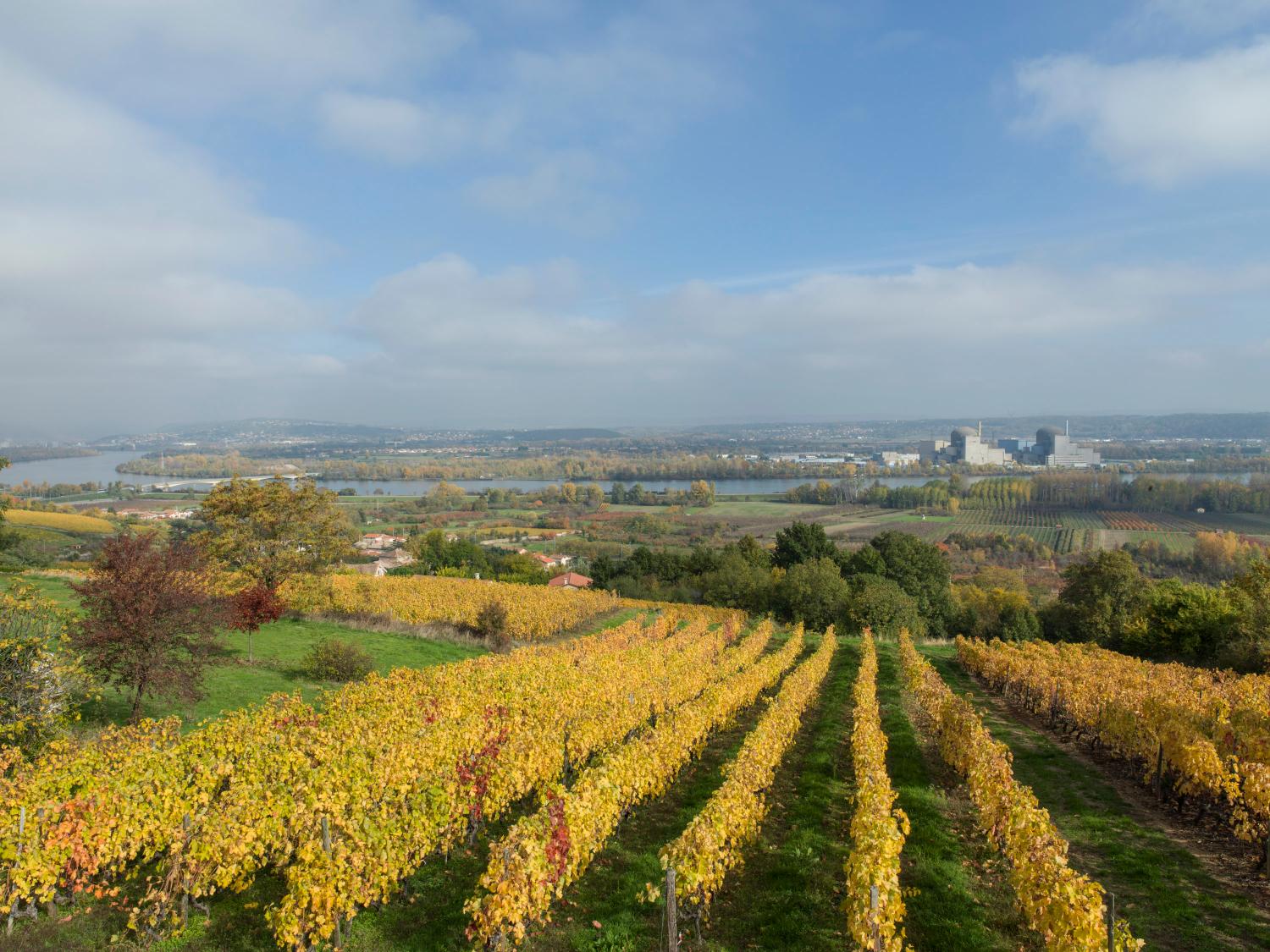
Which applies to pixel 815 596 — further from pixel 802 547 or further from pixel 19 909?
pixel 19 909

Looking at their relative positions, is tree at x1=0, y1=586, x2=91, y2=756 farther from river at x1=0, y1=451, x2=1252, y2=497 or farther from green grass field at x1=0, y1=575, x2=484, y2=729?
river at x1=0, y1=451, x2=1252, y2=497

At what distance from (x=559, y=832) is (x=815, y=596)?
114ft

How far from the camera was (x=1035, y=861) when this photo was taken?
6934 millimetres

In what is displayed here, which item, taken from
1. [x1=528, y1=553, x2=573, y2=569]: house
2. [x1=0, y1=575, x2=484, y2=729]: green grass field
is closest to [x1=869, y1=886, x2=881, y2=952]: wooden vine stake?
[x1=0, y1=575, x2=484, y2=729]: green grass field

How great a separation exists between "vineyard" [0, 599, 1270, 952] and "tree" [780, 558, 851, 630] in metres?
25.5

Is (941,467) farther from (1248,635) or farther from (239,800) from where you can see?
(239,800)

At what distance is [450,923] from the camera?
7.44 metres

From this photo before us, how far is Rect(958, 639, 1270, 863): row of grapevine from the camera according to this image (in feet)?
33.3

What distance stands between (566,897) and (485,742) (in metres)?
2.69

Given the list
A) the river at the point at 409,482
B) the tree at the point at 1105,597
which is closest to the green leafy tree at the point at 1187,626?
the tree at the point at 1105,597

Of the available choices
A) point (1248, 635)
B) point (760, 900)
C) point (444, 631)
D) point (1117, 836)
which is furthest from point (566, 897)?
point (1248, 635)

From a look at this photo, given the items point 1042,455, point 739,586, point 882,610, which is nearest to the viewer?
point 882,610

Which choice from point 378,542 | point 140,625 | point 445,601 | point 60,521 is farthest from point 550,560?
point 140,625

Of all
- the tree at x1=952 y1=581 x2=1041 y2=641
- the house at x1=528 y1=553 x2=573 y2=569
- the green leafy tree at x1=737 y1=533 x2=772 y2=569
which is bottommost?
the tree at x1=952 y1=581 x2=1041 y2=641
